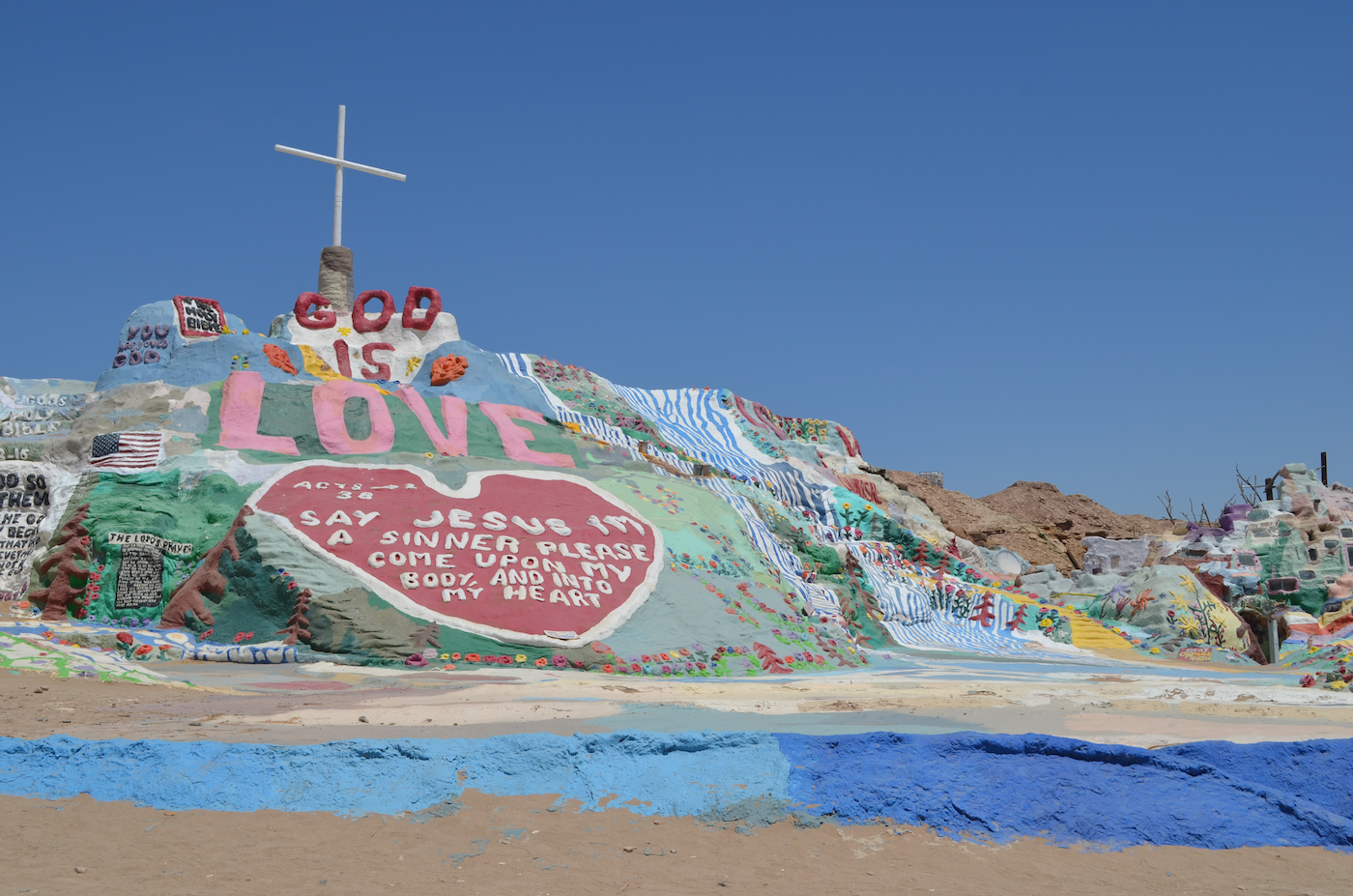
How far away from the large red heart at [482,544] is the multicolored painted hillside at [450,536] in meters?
0.04

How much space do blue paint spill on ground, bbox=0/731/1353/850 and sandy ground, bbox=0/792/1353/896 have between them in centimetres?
15

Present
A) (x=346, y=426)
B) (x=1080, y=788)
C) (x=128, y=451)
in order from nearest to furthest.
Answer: (x=1080, y=788) < (x=128, y=451) < (x=346, y=426)

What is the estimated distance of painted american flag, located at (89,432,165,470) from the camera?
16.6 m

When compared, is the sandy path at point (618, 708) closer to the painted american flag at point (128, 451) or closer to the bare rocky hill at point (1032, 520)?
the painted american flag at point (128, 451)

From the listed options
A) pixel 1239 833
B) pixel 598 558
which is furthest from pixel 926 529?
pixel 1239 833

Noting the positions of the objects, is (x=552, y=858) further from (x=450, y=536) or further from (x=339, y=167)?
(x=339, y=167)

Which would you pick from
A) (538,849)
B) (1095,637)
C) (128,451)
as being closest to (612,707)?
(538,849)

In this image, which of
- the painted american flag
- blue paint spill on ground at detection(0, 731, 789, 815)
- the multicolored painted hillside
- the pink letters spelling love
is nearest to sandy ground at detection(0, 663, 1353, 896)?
blue paint spill on ground at detection(0, 731, 789, 815)

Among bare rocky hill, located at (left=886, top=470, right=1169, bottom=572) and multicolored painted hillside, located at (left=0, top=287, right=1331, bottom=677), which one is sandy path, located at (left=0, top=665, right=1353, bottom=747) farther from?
bare rocky hill, located at (left=886, top=470, right=1169, bottom=572)

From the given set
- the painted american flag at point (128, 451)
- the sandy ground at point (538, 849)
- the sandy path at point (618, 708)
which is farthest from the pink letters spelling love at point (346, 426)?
the sandy ground at point (538, 849)

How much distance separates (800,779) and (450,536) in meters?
8.79

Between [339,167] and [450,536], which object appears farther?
[339,167]

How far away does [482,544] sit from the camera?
14016 millimetres

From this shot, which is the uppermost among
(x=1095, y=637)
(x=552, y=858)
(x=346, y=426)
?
(x=346, y=426)
